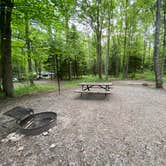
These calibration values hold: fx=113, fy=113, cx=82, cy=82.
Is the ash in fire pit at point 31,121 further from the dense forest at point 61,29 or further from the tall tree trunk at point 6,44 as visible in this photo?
the tall tree trunk at point 6,44

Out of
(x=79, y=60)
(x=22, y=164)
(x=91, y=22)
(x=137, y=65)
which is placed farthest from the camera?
(x=79, y=60)

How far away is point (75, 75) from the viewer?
744 inches

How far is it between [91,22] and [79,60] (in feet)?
21.5

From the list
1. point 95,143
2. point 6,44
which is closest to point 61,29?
point 6,44

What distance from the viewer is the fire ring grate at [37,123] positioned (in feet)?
8.69

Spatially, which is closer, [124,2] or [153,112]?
[153,112]

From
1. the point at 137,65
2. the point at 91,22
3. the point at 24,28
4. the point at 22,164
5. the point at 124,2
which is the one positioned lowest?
the point at 22,164

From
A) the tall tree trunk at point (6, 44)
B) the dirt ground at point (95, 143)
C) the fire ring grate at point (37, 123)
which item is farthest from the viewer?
the tall tree trunk at point (6, 44)

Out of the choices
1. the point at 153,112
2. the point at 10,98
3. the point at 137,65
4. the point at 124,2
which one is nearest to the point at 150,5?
the point at 124,2

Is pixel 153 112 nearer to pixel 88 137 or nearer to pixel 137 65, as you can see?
pixel 88 137

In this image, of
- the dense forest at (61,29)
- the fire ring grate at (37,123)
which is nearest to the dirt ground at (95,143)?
the fire ring grate at (37,123)

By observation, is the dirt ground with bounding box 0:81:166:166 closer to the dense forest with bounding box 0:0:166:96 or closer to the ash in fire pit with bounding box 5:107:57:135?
the ash in fire pit with bounding box 5:107:57:135

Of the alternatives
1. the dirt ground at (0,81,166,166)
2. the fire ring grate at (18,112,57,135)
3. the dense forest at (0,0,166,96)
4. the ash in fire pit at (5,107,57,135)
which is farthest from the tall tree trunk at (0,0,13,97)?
the dirt ground at (0,81,166,166)

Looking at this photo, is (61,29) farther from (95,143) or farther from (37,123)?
(95,143)
